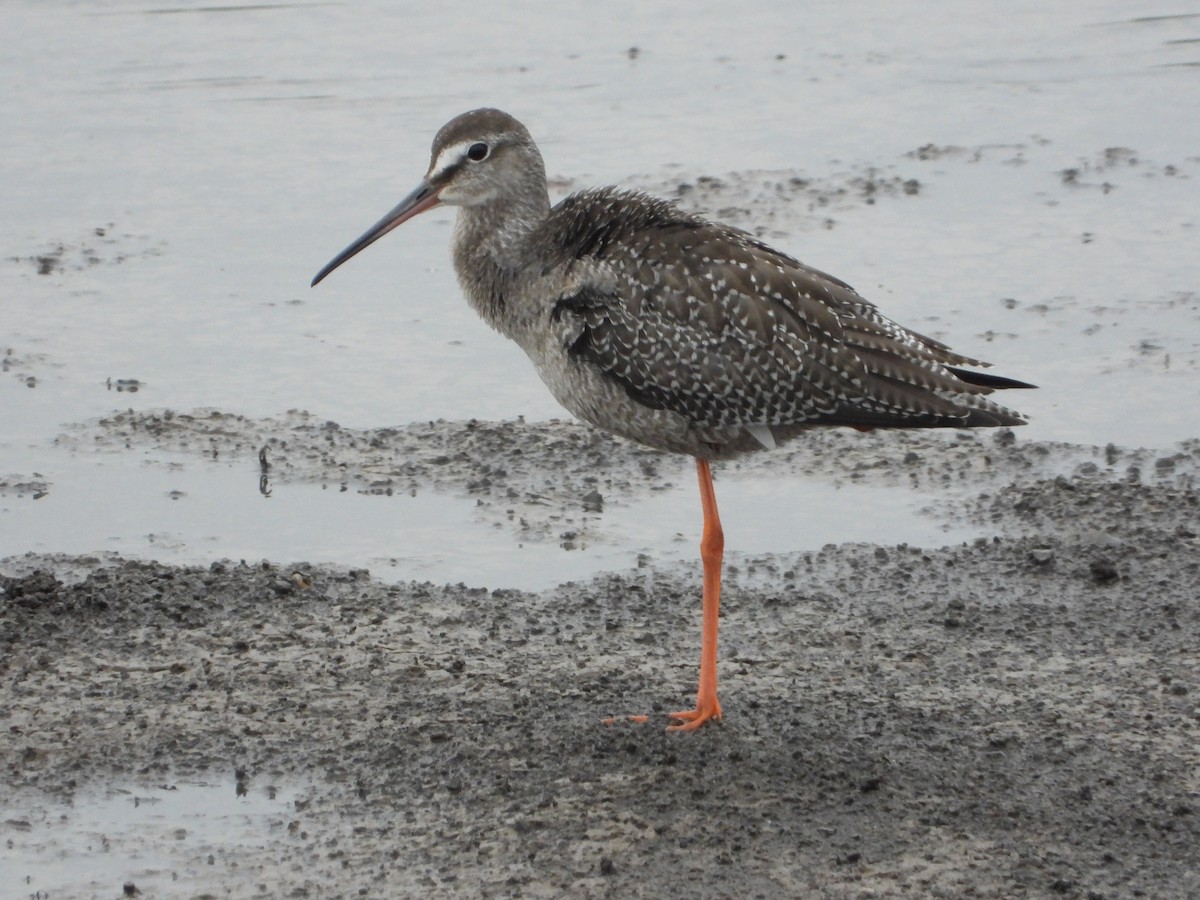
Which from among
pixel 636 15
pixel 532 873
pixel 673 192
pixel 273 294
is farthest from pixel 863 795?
pixel 636 15

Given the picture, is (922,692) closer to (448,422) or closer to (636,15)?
(448,422)

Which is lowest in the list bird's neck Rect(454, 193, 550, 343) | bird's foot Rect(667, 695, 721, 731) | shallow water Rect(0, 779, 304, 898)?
shallow water Rect(0, 779, 304, 898)

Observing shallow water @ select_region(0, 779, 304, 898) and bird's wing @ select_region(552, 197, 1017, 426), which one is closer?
shallow water @ select_region(0, 779, 304, 898)

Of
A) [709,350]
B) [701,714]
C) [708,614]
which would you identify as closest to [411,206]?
[709,350]

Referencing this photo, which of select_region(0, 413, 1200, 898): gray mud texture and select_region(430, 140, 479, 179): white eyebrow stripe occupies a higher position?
select_region(430, 140, 479, 179): white eyebrow stripe

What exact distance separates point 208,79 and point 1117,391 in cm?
774

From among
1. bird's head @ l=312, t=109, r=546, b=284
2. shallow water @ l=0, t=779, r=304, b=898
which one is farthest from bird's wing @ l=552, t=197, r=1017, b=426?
shallow water @ l=0, t=779, r=304, b=898

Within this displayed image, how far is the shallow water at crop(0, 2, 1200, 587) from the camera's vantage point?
27.2 ft

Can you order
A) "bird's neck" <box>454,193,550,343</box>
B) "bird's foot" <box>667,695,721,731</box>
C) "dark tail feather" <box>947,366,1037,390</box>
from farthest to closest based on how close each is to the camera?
"bird's neck" <box>454,193,550,343</box>
"dark tail feather" <box>947,366,1037,390</box>
"bird's foot" <box>667,695,721,731</box>

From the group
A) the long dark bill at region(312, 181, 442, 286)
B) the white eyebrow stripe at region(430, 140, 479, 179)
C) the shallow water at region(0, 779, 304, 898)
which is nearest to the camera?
the shallow water at region(0, 779, 304, 898)

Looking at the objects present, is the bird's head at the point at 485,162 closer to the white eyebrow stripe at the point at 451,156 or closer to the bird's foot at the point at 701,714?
the white eyebrow stripe at the point at 451,156

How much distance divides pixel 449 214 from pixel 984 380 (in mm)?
5722

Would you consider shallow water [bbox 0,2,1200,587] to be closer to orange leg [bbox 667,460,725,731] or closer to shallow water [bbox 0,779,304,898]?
orange leg [bbox 667,460,725,731]

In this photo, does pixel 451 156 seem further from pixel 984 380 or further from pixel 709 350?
pixel 984 380
